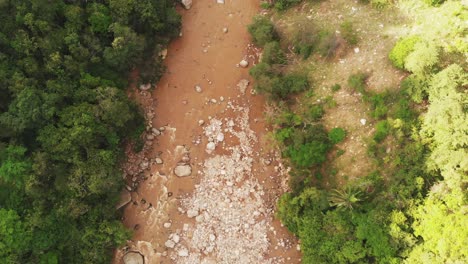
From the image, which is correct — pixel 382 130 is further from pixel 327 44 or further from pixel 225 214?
pixel 225 214

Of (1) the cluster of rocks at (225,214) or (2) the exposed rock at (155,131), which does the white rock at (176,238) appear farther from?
→ (2) the exposed rock at (155,131)

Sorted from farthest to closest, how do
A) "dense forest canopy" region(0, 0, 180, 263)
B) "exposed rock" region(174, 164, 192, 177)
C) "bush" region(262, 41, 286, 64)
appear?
1. "bush" region(262, 41, 286, 64)
2. "exposed rock" region(174, 164, 192, 177)
3. "dense forest canopy" region(0, 0, 180, 263)

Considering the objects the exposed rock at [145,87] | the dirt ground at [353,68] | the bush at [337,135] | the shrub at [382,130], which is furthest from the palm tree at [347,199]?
the exposed rock at [145,87]

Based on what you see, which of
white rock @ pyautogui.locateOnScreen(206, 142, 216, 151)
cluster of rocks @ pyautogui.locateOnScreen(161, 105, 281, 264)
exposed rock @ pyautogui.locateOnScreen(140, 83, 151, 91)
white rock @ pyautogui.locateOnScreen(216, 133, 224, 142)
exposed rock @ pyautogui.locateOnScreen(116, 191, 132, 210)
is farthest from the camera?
exposed rock @ pyautogui.locateOnScreen(140, 83, 151, 91)

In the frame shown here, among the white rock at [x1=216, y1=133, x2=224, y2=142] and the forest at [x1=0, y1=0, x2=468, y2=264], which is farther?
the white rock at [x1=216, y1=133, x2=224, y2=142]

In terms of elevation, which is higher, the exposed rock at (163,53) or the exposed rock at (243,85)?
the exposed rock at (163,53)

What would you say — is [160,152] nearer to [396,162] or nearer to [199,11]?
[199,11]

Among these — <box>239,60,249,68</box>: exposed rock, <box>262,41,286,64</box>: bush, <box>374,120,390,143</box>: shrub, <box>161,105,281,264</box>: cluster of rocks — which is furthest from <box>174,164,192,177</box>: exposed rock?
<box>374,120,390,143</box>: shrub

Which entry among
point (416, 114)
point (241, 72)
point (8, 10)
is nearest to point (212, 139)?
point (241, 72)

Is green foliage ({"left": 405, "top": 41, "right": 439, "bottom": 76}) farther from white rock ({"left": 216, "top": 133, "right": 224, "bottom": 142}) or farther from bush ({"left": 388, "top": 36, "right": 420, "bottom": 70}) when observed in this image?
white rock ({"left": 216, "top": 133, "right": 224, "bottom": 142})
